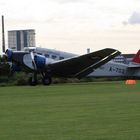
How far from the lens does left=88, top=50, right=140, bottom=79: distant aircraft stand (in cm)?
4678

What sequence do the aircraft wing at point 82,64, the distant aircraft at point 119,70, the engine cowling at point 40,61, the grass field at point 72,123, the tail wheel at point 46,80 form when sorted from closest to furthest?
the grass field at point 72,123, the aircraft wing at point 82,64, the tail wheel at point 46,80, the engine cowling at point 40,61, the distant aircraft at point 119,70

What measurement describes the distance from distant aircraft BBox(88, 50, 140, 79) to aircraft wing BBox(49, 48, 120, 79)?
207cm

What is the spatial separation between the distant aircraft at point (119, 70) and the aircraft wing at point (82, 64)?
207 cm

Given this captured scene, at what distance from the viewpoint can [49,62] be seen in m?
42.7

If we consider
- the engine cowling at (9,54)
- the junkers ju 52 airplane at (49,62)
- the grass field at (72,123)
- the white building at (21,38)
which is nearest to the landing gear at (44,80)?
the junkers ju 52 airplane at (49,62)

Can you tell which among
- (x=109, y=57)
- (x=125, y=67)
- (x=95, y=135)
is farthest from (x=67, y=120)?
(x=125, y=67)

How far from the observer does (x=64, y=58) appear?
44.5m

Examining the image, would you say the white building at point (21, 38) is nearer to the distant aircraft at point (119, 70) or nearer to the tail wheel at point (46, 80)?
the distant aircraft at point (119, 70)

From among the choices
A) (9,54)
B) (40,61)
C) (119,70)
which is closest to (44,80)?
(40,61)

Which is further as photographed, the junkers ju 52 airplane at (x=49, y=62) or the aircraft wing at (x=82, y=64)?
the junkers ju 52 airplane at (x=49, y=62)

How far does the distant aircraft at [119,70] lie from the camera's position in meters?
46.8

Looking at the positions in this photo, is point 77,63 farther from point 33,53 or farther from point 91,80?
point 91,80

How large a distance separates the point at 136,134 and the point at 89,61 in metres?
31.4

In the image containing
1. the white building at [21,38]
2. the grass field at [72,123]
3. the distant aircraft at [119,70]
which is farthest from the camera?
the white building at [21,38]
